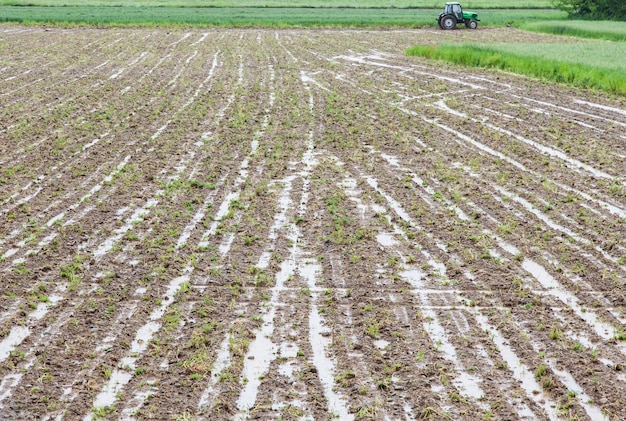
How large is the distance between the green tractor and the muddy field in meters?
29.4

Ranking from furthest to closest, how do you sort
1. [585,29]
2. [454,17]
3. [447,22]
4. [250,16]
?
1. [250,16]
2. [447,22]
3. [454,17]
4. [585,29]

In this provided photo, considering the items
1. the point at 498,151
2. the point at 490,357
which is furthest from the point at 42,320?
the point at 498,151

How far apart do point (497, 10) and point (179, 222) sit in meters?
60.2

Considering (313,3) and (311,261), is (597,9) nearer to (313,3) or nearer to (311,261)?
(313,3)

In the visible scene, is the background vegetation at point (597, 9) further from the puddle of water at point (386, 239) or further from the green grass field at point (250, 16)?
the puddle of water at point (386, 239)

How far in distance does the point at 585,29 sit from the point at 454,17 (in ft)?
24.1

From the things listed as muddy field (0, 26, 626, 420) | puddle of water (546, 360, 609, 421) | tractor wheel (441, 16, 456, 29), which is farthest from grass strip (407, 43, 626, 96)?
puddle of water (546, 360, 609, 421)

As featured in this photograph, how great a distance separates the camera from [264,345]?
7.56 m

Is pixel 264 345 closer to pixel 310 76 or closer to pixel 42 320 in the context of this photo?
pixel 42 320

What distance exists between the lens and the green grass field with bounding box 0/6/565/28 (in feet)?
168

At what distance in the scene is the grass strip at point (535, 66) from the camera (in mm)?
23750

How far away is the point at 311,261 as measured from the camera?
9.72 m

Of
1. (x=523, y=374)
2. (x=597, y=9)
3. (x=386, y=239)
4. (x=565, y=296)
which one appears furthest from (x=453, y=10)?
(x=523, y=374)

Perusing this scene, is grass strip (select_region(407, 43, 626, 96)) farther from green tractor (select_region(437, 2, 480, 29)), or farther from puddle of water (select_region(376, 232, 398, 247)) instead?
green tractor (select_region(437, 2, 480, 29))
